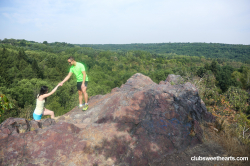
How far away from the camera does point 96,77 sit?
57.8 m

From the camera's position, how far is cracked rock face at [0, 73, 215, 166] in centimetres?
338

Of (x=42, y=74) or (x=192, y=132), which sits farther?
(x=42, y=74)

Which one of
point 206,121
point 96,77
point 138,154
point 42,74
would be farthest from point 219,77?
point 42,74

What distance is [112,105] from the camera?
5.32 m

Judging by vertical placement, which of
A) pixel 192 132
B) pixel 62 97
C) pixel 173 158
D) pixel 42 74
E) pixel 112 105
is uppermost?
pixel 112 105

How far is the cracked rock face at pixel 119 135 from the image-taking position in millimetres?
3381

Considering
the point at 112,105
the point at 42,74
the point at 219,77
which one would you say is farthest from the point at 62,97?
the point at 219,77

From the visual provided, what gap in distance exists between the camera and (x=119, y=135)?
405 centimetres

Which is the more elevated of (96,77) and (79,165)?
(79,165)

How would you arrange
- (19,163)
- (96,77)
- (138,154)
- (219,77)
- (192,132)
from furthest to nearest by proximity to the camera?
(96,77) → (219,77) → (192,132) → (138,154) → (19,163)

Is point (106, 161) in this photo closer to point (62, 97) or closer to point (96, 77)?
point (62, 97)

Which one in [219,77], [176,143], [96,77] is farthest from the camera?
[96,77]

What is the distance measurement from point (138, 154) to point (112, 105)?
78.2 inches

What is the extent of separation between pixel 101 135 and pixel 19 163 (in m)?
1.75
